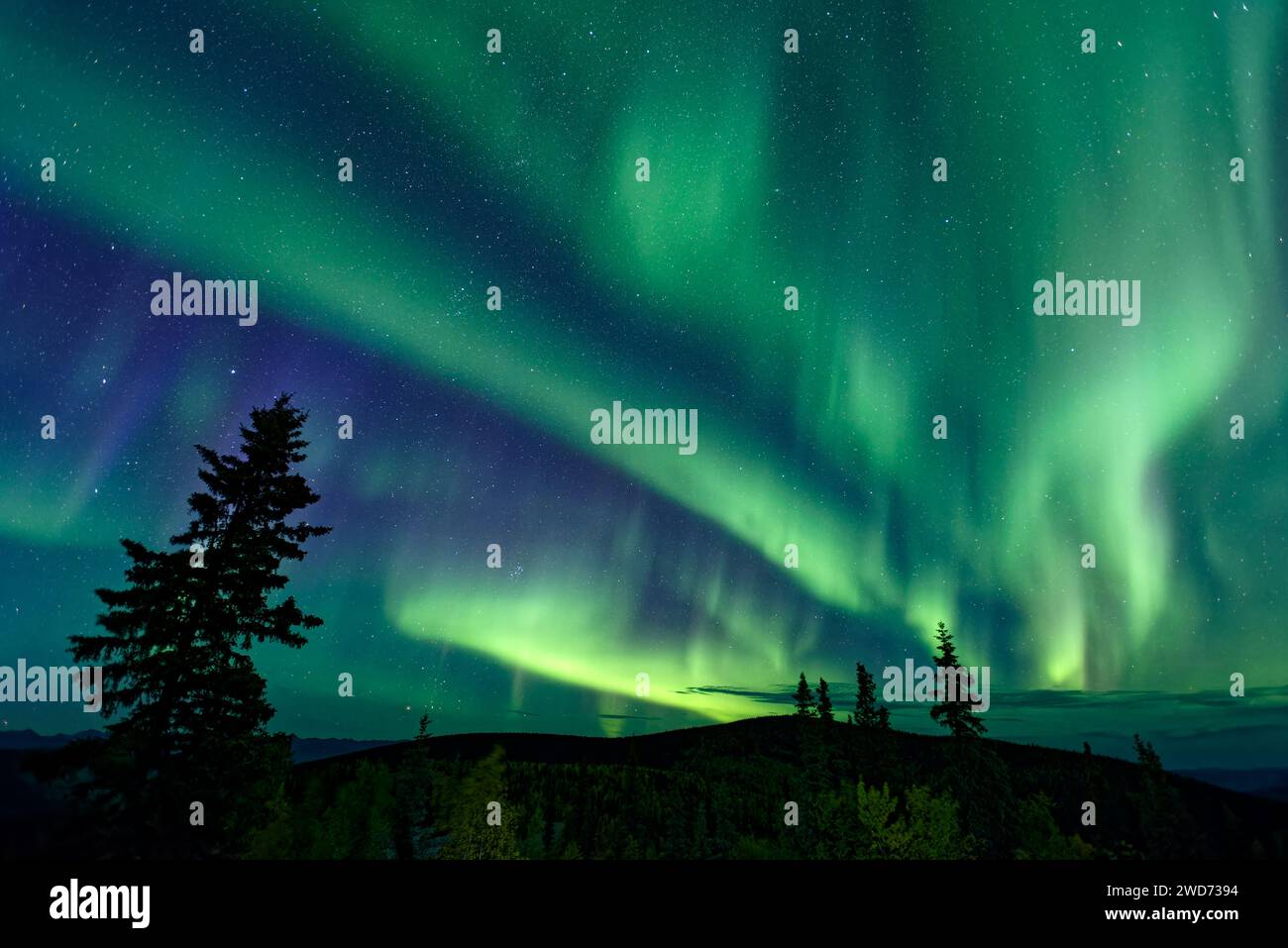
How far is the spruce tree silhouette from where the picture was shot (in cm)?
2095

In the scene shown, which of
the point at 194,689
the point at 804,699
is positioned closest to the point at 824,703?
the point at 804,699

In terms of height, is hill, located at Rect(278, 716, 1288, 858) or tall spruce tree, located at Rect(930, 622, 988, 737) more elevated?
tall spruce tree, located at Rect(930, 622, 988, 737)

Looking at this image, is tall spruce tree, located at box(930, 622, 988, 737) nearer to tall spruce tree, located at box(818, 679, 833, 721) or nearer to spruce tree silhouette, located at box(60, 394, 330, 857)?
tall spruce tree, located at box(818, 679, 833, 721)

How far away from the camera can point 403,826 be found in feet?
222

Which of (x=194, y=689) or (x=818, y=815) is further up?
(x=194, y=689)

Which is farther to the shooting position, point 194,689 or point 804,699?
point 804,699

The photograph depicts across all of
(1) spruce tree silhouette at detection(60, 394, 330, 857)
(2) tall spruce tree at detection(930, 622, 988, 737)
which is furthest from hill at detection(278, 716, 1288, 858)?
(1) spruce tree silhouette at detection(60, 394, 330, 857)

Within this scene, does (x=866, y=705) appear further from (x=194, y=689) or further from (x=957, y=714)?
(x=194, y=689)

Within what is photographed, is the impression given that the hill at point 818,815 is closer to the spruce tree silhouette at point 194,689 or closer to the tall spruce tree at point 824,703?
the tall spruce tree at point 824,703

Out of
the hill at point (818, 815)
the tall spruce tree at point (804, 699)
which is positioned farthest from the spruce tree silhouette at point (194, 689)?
the tall spruce tree at point (804, 699)

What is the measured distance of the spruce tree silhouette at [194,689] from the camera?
20953mm

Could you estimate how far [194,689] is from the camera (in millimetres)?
21891
